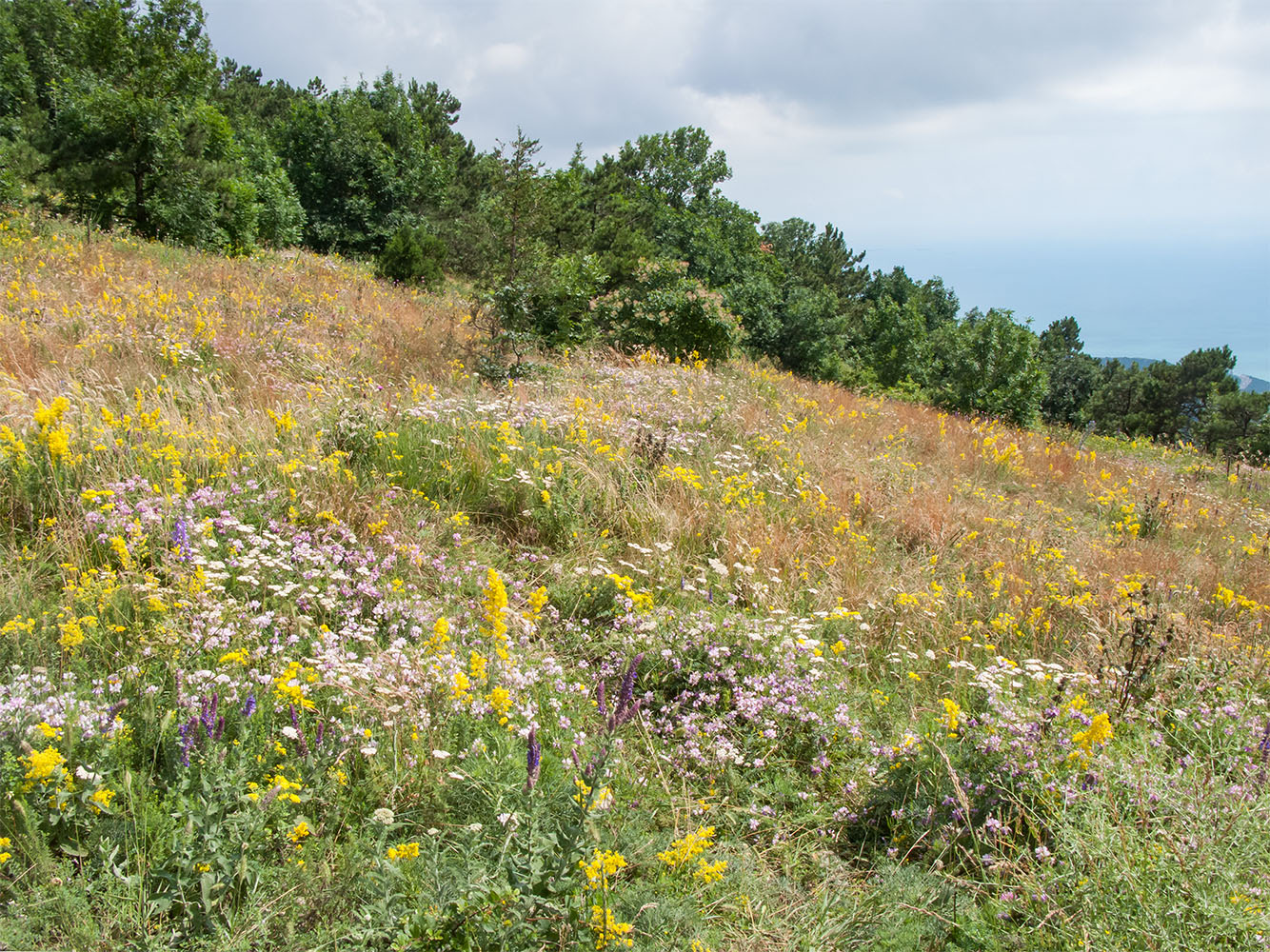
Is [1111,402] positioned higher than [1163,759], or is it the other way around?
[1111,402]

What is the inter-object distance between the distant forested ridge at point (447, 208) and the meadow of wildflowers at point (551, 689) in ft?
13.3

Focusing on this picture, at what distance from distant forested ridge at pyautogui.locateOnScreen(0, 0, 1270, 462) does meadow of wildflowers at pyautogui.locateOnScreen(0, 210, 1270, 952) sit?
406 centimetres

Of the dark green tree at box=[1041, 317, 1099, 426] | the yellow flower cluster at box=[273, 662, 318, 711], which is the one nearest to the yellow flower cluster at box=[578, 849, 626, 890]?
the yellow flower cluster at box=[273, 662, 318, 711]

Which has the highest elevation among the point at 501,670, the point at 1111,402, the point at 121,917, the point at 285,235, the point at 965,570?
the point at 1111,402

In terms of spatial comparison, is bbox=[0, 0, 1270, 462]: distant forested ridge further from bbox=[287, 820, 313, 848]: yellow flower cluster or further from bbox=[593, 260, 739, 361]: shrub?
bbox=[287, 820, 313, 848]: yellow flower cluster

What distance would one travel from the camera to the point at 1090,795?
2176mm

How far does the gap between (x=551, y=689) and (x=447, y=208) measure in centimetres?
3038

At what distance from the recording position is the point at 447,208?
96.5ft

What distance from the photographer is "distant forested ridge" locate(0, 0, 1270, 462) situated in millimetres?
10359

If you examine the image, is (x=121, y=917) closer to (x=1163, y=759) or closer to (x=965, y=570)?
(x=1163, y=759)

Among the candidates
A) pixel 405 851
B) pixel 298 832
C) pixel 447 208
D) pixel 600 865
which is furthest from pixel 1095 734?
pixel 447 208

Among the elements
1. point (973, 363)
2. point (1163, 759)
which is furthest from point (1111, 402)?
point (1163, 759)

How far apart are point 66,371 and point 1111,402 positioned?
82311 millimetres

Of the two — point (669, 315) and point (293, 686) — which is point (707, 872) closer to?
point (293, 686)
